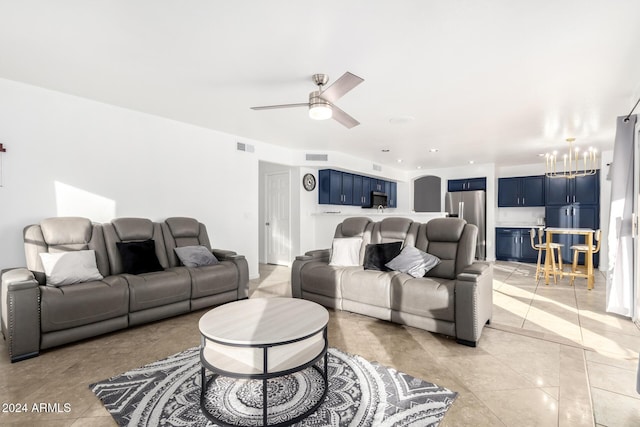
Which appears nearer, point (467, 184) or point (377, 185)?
point (467, 184)

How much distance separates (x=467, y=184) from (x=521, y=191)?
1.23m

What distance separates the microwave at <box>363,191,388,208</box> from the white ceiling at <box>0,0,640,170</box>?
3722 millimetres

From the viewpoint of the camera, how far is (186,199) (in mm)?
4527

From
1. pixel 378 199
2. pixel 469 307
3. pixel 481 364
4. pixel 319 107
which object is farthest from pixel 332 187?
pixel 481 364

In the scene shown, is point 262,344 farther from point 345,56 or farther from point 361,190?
point 361,190

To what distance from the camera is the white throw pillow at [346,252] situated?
3.95 meters

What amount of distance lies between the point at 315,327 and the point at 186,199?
334 centimetres

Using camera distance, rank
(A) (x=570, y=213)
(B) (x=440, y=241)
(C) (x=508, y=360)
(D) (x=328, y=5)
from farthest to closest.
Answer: (A) (x=570, y=213) → (B) (x=440, y=241) → (C) (x=508, y=360) → (D) (x=328, y=5)

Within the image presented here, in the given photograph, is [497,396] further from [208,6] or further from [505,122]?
[505,122]

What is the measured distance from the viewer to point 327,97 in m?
2.64

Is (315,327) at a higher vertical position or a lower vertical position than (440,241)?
lower

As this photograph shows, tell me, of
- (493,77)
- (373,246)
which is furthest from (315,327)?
(493,77)

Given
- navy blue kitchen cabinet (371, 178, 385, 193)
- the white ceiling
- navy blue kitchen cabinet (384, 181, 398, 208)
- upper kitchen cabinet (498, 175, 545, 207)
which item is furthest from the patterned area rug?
upper kitchen cabinet (498, 175, 545, 207)

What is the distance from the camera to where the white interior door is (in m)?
6.66
